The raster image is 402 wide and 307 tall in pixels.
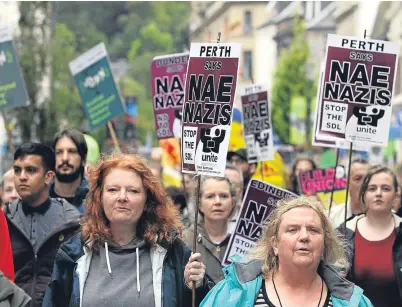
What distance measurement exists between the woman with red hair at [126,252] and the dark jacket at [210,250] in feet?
5.97

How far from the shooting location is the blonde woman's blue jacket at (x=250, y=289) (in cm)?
564

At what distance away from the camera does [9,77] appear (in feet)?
37.1

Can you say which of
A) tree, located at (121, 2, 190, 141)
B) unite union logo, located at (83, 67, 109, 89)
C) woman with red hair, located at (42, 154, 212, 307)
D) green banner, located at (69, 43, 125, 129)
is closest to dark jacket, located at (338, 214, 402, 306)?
woman with red hair, located at (42, 154, 212, 307)

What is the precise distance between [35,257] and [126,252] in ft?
4.87

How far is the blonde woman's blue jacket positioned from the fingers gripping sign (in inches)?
10.7

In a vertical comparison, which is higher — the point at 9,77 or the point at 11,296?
the point at 9,77

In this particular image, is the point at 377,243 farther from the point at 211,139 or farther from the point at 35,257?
the point at 35,257

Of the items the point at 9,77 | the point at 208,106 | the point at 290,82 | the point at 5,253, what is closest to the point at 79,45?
the point at 290,82

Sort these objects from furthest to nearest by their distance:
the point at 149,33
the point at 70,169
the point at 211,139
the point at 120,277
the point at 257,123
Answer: the point at 149,33, the point at 257,123, the point at 70,169, the point at 211,139, the point at 120,277

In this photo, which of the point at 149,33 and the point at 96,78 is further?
the point at 149,33

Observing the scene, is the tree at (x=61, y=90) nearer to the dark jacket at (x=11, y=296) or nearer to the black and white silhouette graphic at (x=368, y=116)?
the black and white silhouette graphic at (x=368, y=116)

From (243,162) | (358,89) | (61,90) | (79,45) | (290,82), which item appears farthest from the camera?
(290,82)

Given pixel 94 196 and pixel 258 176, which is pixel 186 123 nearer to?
pixel 94 196

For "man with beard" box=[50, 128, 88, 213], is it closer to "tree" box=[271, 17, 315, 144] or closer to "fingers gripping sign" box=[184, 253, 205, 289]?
"fingers gripping sign" box=[184, 253, 205, 289]
